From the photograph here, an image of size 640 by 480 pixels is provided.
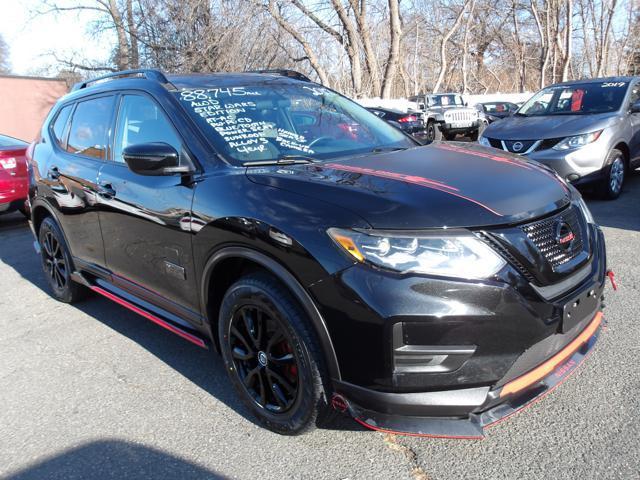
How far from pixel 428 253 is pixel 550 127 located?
19.0 ft

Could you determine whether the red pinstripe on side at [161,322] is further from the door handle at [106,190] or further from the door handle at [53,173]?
the door handle at [53,173]

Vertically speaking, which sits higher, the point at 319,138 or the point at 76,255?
the point at 319,138

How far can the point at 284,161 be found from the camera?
2896 millimetres

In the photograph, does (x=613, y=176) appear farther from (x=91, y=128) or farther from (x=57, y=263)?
(x=57, y=263)

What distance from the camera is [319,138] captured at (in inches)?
129

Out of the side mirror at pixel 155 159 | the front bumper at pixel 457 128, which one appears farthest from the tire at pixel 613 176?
the front bumper at pixel 457 128

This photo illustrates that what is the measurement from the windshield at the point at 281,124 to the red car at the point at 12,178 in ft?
19.3

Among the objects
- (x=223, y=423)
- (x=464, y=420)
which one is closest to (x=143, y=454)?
(x=223, y=423)

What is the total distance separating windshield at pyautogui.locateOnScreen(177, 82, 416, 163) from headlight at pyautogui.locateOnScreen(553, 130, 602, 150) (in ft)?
12.8

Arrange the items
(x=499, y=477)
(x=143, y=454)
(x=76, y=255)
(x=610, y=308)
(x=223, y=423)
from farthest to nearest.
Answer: (x=76, y=255) → (x=610, y=308) → (x=223, y=423) → (x=143, y=454) → (x=499, y=477)

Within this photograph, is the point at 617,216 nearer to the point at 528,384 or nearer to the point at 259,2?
the point at 528,384

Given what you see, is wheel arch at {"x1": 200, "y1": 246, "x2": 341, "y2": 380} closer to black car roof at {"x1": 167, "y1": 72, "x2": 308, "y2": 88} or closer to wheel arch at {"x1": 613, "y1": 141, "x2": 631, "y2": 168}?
black car roof at {"x1": 167, "y1": 72, "x2": 308, "y2": 88}

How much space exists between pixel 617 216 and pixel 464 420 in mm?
5200

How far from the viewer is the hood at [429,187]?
2.18m
